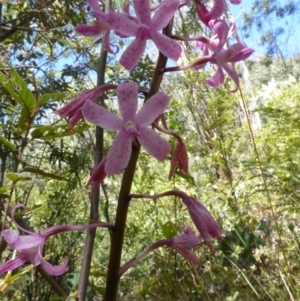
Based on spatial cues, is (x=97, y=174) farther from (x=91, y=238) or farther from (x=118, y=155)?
(x=91, y=238)

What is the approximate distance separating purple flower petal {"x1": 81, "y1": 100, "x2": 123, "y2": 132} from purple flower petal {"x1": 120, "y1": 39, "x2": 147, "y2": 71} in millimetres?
65

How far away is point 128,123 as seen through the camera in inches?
21.4

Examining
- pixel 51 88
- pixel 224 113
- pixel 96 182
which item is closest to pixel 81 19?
pixel 51 88

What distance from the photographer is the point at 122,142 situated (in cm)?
52

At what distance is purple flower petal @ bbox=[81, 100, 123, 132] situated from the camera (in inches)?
21.0

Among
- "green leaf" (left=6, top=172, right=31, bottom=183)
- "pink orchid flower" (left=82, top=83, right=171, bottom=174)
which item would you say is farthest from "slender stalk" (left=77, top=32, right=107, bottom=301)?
"pink orchid flower" (left=82, top=83, right=171, bottom=174)

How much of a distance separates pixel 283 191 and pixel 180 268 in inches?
19.0

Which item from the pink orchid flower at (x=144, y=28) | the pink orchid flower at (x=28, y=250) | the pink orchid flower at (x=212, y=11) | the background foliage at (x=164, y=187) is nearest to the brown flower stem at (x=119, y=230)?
the pink orchid flower at (x=28, y=250)

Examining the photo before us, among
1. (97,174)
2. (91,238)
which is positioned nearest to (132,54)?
(97,174)

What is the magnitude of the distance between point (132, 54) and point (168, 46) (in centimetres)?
5

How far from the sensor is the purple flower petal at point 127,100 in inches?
21.4

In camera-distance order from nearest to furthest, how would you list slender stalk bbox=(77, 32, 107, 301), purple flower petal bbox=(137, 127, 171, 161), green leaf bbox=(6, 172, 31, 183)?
purple flower petal bbox=(137, 127, 171, 161) → green leaf bbox=(6, 172, 31, 183) → slender stalk bbox=(77, 32, 107, 301)

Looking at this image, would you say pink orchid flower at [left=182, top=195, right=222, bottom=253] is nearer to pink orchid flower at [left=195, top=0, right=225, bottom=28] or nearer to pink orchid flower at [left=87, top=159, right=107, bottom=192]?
pink orchid flower at [left=87, top=159, right=107, bottom=192]

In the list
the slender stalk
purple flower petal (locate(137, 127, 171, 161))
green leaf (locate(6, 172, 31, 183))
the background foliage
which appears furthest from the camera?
the background foliage
